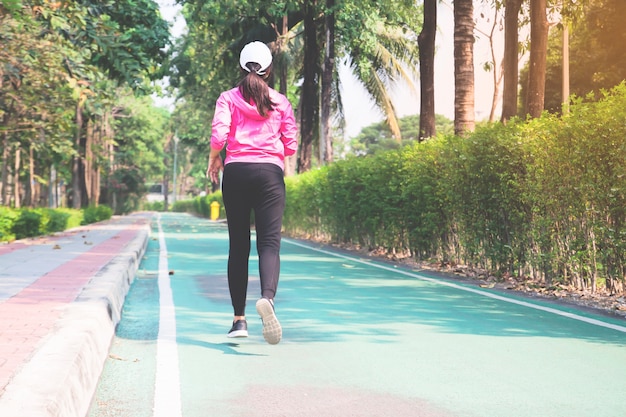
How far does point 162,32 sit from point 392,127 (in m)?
16.5

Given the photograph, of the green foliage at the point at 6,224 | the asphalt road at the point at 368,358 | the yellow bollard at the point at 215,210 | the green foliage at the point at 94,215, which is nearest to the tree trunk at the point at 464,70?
the asphalt road at the point at 368,358

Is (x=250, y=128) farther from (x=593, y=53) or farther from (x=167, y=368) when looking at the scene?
(x=593, y=53)

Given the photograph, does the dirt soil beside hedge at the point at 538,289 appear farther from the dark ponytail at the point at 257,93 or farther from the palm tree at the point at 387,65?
the palm tree at the point at 387,65

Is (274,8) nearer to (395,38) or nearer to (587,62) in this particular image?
(395,38)

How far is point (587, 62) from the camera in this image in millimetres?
41094

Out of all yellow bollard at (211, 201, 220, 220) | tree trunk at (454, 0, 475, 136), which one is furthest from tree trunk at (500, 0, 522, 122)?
yellow bollard at (211, 201, 220, 220)

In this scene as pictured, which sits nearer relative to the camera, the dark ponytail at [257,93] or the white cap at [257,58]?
the dark ponytail at [257,93]

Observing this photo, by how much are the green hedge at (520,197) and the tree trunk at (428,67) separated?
345cm

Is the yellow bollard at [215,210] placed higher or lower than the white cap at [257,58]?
lower

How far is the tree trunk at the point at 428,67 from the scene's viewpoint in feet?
69.0

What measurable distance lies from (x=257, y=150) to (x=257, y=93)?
1.40 ft

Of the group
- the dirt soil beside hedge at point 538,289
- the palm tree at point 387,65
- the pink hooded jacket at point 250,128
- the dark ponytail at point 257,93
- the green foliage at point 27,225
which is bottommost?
the dirt soil beside hedge at point 538,289

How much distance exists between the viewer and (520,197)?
11.3 metres

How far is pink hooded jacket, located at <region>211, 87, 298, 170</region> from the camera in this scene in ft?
21.2
